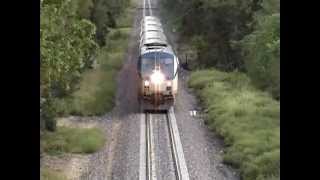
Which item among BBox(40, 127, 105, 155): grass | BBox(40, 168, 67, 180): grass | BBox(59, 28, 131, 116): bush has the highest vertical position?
BBox(59, 28, 131, 116): bush

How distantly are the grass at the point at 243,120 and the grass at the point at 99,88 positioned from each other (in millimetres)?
2971

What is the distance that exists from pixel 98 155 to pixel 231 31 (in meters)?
11.0

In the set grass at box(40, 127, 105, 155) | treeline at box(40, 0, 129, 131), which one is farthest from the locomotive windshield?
grass at box(40, 127, 105, 155)

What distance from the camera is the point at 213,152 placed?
13.2 metres

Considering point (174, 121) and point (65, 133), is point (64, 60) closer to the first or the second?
point (65, 133)

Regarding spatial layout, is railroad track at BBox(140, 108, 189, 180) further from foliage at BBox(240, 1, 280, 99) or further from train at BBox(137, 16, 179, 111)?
foliage at BBox(240, 1, 280, 99)

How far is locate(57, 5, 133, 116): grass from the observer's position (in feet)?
55.7

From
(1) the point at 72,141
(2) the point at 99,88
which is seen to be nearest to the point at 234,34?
(2) the point at 99,88

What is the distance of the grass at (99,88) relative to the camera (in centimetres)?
1697

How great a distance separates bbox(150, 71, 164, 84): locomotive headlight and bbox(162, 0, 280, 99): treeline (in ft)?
8.73

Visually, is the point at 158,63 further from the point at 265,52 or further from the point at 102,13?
the point at 102,13

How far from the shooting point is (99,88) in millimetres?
19203

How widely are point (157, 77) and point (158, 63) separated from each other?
0.50m

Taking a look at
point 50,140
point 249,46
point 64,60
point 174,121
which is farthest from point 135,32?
point 64,60
